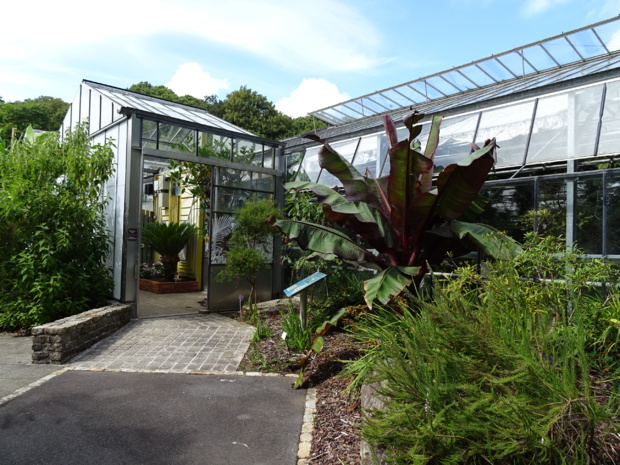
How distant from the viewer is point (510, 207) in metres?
7.18

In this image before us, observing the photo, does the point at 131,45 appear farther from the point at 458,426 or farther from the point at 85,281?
the point at 458,426

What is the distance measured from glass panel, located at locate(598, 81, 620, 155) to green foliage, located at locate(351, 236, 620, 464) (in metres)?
3.90

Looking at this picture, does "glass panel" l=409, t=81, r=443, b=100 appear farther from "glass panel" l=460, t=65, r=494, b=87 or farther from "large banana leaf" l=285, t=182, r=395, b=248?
"large banana leaf" l=285, t=182, r=395, b=248

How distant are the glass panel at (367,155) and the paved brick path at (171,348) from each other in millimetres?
4194

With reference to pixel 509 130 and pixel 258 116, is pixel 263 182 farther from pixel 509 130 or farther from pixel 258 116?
pixel 258 116

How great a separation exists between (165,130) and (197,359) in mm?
5105

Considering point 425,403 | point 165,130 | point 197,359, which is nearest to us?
point 425,403

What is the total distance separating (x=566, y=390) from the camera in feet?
7.55

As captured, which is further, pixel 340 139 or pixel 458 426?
pixel 340 139

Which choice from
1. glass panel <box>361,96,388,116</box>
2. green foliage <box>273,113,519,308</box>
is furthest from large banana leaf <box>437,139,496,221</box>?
glass panel <box>361,96,388,116</box>

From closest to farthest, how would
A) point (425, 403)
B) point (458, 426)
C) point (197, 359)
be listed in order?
point (458, 426), point (425, 403), point (197, 359)

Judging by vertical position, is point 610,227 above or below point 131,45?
below

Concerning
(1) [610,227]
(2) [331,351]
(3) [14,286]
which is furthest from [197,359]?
(1) [610,227]

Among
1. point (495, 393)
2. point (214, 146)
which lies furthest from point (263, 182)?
point (495, 393)
